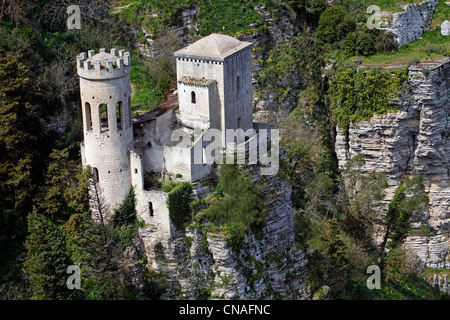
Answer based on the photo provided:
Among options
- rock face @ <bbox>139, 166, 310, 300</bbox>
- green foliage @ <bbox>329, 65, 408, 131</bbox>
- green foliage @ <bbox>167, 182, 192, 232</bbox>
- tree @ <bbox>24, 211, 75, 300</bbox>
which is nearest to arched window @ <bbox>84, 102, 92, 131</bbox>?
tree @ <bbox>24, 211, 75, 300</bbox>

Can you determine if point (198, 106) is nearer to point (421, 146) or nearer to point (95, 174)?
point (95, 174)

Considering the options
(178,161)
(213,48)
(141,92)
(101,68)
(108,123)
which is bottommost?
(141,92)

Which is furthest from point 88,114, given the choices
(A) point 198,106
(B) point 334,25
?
(B) point 334,25

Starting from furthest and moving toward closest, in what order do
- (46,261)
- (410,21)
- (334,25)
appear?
(334,25) → (410,21) → (46,261)

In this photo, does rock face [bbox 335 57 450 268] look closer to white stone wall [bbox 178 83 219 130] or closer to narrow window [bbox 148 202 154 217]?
white stone wall [bbox 178 83 219 130]

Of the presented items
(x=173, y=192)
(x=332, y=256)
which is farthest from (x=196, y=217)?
(x=332, y=256)

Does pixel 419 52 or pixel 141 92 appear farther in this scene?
pixel 419 52

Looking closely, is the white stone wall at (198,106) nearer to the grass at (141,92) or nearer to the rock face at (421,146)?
the grass at (141,92)
